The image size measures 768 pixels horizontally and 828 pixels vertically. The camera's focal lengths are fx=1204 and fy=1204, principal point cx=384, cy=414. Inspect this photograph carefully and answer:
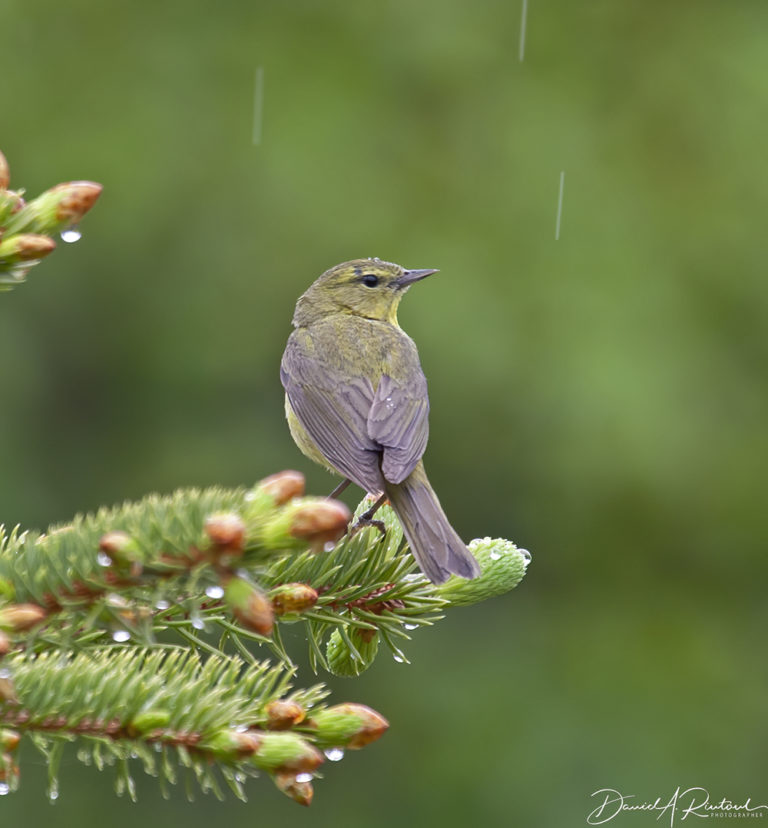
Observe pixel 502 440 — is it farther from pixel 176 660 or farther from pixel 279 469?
pixel 176 660

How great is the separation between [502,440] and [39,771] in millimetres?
3333

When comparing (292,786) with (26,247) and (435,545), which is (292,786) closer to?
(26,247)

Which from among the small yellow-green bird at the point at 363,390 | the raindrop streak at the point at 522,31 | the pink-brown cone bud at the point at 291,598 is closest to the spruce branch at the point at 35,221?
the pink-brown cone bud at the point at 291,598

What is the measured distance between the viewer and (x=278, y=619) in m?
2.12

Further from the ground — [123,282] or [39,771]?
[123,282]

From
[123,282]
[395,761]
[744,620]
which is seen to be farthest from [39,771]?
[744,620]

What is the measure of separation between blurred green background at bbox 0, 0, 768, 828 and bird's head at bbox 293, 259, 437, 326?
222cm

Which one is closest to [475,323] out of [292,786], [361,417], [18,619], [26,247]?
[361,417]

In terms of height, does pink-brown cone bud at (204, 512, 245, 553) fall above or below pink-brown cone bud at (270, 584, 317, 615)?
above

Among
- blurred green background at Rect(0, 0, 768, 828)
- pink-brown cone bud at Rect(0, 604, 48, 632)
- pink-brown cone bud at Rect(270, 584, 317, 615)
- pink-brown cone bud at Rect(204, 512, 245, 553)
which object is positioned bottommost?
blurred green background at Rect(0, 0, 768, 828)

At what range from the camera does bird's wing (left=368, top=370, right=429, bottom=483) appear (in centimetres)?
354

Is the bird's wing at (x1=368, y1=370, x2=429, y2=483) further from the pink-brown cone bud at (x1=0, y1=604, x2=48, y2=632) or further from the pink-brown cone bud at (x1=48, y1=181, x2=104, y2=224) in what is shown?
the pink-brown cone bud at (x1=0, y1=604, x2=48, y2=632)
